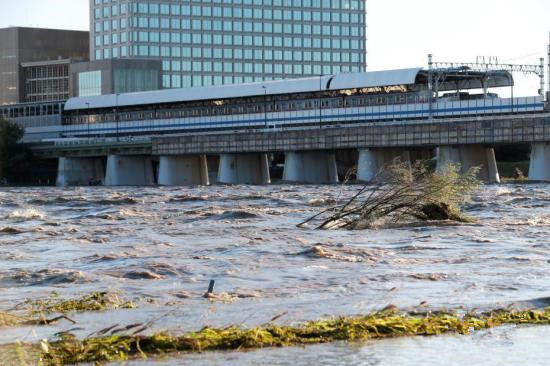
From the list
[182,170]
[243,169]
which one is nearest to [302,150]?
[243,169]

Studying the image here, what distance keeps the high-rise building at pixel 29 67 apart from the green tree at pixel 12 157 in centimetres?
6288

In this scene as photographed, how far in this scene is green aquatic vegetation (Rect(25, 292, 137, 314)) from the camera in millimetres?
15930

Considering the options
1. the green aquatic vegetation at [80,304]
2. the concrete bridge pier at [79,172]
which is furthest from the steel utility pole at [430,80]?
the green aquatic vegetation at [80,304]

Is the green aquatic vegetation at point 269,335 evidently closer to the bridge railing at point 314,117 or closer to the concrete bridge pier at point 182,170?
the bridge railing at point 314,117

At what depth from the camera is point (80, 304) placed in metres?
16.3

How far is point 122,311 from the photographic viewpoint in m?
15.7

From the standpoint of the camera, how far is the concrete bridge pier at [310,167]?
102750 millimetres

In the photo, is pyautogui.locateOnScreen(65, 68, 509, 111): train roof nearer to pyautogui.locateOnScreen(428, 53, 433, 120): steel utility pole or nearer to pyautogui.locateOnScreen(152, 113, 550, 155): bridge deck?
pyautogui.locateOnScreen(428, 53, 433, 120): steel utility pole

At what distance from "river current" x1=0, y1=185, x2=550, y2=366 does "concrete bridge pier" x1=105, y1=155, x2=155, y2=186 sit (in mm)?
81310

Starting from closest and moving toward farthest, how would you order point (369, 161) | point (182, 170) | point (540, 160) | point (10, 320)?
point (10, 320), point (540, 160), point (369, 161), point (182, 170)

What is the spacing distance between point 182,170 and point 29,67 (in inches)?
3537

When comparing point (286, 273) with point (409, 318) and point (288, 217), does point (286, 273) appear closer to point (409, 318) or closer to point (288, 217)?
point (409, 318)

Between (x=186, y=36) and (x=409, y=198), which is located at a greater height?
(x=186, y=36)

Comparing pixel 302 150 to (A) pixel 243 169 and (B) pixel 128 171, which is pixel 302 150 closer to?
(A) pixel 243 169
